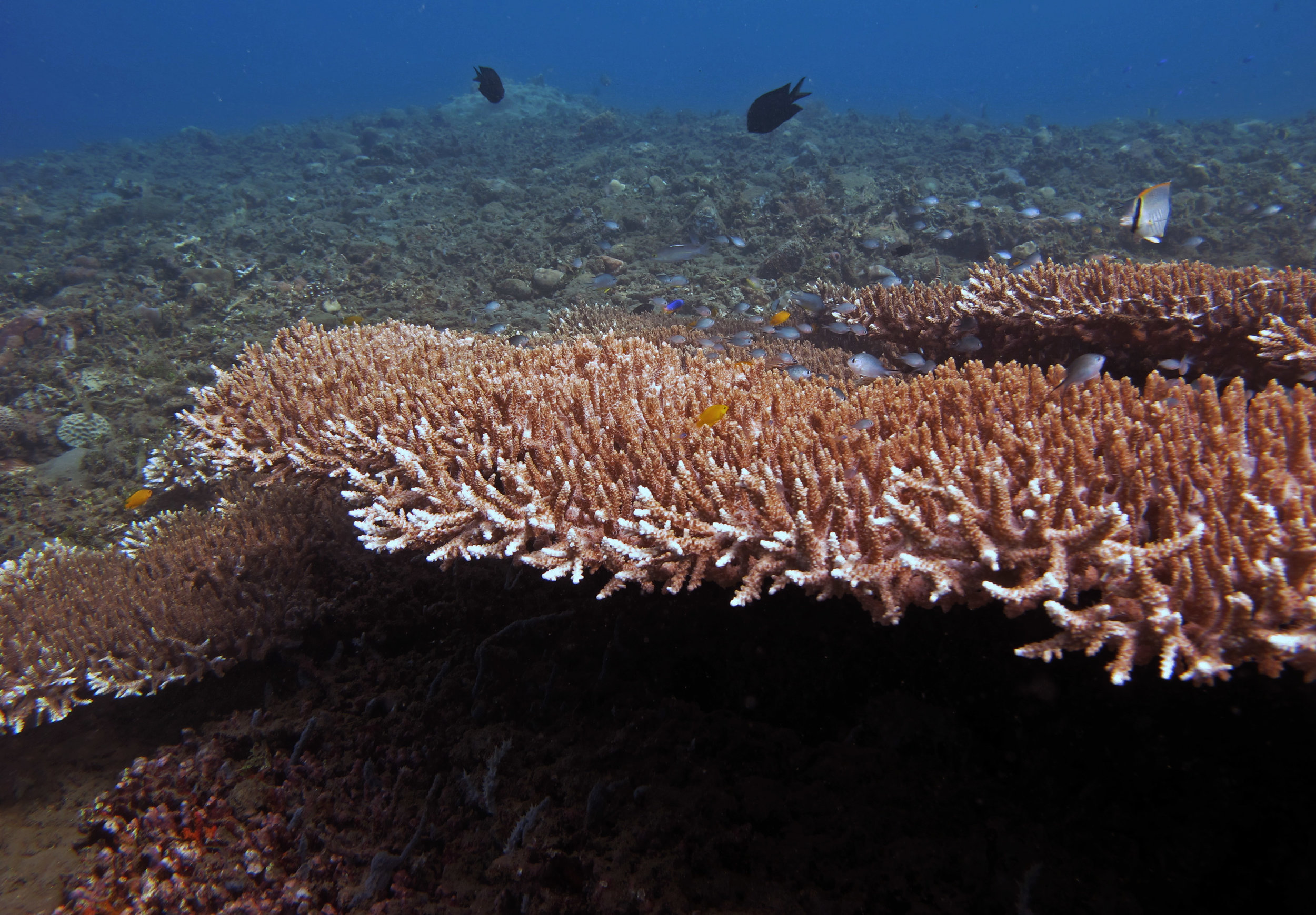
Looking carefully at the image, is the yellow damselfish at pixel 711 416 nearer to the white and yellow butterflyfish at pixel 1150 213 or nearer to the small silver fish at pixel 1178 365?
the small silver fish at pixel 1178 365

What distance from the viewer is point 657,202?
17.6 metres

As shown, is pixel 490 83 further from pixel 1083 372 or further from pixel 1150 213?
pixel 1083 372

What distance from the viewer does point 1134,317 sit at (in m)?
4.55

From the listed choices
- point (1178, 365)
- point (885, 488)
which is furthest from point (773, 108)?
point (885, 488)

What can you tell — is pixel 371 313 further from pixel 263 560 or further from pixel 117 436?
pixel 263 560

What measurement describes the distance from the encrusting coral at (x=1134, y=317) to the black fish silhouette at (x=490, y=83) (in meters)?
9.04

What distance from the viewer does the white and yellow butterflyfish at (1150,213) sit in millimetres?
5293

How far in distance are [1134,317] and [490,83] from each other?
11.0m

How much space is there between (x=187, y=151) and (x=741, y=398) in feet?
144

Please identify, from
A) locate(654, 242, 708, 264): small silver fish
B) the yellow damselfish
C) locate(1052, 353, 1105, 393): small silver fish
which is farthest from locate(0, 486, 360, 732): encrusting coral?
locate(654, 242, 708, 264): small silver fish

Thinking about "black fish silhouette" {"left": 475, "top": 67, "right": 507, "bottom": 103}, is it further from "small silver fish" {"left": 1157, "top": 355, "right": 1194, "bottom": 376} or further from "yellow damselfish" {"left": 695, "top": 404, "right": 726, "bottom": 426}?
"small silver fish" {"left": 1157, "top": 355, "right": 1194, "bottom": 376}

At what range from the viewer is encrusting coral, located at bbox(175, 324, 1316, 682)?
1.83 m

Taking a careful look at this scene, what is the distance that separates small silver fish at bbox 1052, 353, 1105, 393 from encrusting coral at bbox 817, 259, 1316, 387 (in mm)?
1634

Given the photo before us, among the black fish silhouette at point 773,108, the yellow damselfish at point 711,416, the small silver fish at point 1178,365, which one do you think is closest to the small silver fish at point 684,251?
the black fish silhouette at point 773,108
